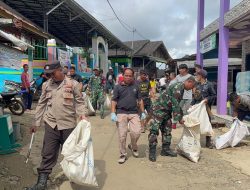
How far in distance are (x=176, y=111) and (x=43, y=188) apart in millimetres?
2651

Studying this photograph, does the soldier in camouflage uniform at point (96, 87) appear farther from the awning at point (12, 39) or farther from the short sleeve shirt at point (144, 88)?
the awning at point (12, 39)

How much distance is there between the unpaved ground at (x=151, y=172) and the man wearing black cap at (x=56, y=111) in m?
0.49

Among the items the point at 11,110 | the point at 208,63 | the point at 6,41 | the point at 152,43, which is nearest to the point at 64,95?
the point at 6,41

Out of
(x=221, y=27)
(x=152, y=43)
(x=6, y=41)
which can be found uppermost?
(x=152, y=43)

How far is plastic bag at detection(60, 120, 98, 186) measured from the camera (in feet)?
13.5

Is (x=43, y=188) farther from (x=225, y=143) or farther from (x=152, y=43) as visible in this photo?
(x=152, y=43)

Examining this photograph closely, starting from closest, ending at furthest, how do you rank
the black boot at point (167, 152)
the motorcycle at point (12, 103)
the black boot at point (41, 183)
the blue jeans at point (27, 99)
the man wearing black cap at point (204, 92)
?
the black boot at point (41, 183), the black boot at point (167, 152), the man wearing black cap at point (204, 92), the motorcycle at point (12, 103), the blue jeans at point (27, 99)

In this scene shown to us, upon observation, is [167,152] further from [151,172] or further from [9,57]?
[9,57]

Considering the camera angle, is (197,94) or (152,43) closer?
(197,94)

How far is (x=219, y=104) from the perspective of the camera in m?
10.5

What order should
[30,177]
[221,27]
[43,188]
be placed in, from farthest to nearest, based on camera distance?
[221,27], [30,177], [43,188]

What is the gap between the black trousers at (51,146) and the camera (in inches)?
176

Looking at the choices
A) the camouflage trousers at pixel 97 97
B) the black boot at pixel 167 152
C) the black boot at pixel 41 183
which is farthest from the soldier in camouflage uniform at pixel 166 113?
the camouflage trousers at pixel 97 97

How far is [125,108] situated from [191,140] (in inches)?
51.0
